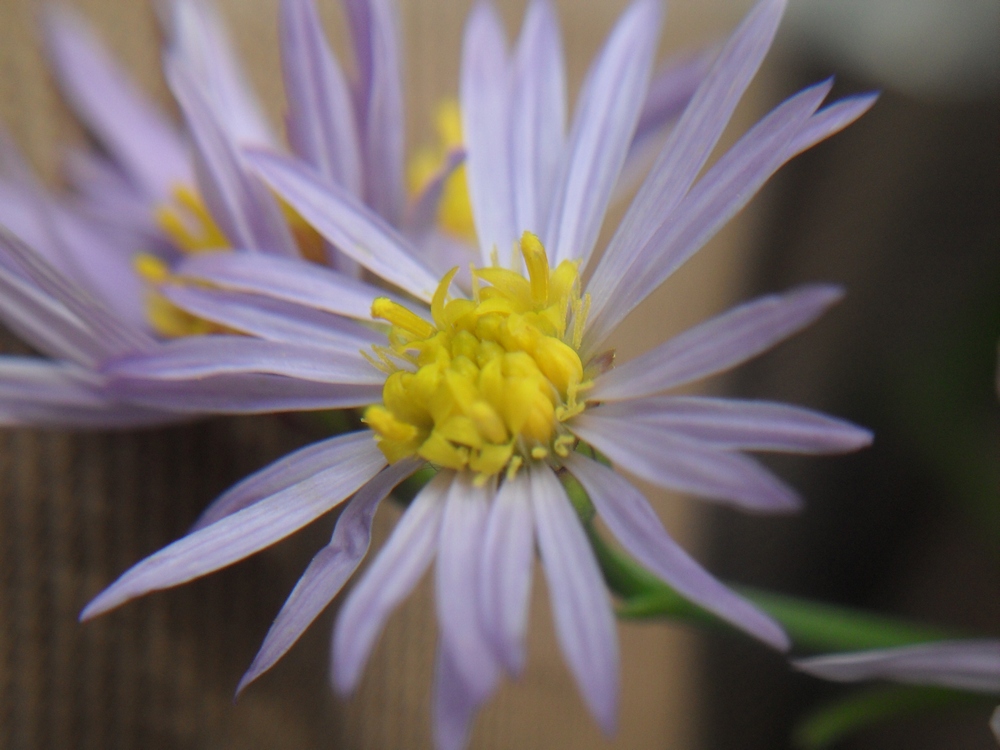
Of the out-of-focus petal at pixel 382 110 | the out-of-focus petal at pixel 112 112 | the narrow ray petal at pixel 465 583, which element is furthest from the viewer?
the out-of-focus petal at pixel 112 112

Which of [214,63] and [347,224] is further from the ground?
[214,63]

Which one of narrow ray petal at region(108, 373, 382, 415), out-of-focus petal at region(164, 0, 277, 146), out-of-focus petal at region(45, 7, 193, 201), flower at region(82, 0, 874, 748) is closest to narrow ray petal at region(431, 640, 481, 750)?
flower at region(82, 0, 874, 748)

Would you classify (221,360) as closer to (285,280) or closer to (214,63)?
(285,280)

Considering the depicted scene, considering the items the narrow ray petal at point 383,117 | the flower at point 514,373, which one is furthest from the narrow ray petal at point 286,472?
the narrow ray petal at point 383,117

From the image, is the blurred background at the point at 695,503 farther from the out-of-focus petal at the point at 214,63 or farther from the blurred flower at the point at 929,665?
the blurred flower at the point at 929,665

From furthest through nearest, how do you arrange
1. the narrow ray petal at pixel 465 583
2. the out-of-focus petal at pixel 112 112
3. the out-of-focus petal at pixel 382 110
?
the out-of-focus petal at pixel 112 112, the out-of-focus petal at pixel 382 110, the narrow ray petal at pixel 465 583

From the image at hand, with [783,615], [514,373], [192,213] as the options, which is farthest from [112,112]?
[783,615]

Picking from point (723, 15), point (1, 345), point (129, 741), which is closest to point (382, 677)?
point (129, 741)
